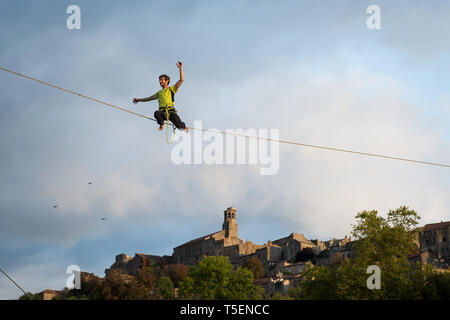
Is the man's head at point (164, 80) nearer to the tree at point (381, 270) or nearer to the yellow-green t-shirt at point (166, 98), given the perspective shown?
the yellow-green t-shirt at point (166, 98)

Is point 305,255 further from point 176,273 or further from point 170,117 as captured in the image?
point 170,117

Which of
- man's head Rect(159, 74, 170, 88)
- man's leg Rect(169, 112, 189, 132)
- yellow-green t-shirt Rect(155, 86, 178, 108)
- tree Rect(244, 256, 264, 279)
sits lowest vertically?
tree Rect(244, 256, 264, 279)

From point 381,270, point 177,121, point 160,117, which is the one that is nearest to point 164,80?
point 160,117

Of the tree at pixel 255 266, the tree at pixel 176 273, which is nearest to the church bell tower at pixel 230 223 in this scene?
the tree at pixel 255 266

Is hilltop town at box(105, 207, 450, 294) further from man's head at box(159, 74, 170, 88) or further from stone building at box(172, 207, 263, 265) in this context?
man's head at box(159, 74, 170, 88)

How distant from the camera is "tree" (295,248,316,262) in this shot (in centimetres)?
12769

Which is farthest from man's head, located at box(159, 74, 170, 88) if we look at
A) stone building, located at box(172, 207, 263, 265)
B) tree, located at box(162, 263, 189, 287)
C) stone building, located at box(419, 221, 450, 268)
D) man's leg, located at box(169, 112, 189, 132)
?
stone building, located at box(172, 207, 263, 265)

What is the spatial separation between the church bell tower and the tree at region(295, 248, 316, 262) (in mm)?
32941

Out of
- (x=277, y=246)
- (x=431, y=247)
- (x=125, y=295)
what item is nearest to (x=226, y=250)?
(x=277, y=246)

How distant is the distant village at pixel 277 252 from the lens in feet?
333

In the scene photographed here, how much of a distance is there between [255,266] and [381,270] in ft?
243
